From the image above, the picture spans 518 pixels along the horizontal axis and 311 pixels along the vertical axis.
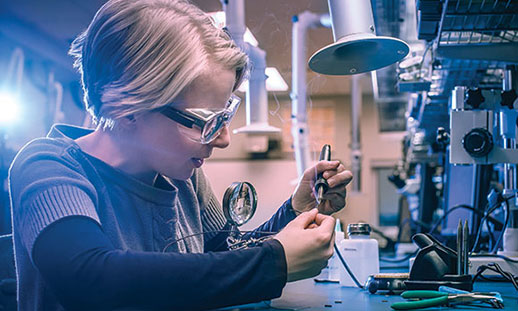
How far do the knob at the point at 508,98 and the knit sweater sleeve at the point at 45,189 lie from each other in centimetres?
106

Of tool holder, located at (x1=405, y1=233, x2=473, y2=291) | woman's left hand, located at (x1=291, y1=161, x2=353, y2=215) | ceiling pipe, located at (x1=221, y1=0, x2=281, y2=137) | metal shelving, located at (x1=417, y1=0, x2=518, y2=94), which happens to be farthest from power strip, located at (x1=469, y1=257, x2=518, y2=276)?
ceiling pipe, located at (x1=221, y1=0, x2=281, y2=137)

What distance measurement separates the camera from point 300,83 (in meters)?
1.62

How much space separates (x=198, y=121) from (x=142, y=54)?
Result: 0.48 ft

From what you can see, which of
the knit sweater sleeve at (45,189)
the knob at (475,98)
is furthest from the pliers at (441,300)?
the knob at (475,98)

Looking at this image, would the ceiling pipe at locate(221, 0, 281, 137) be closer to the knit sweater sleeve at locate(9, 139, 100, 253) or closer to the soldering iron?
the soldering iron

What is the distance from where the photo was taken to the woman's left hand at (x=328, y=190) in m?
1.08

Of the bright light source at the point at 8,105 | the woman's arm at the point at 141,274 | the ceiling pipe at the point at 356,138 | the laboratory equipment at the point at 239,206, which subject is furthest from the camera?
the ceiling pipe at the point at 356,138

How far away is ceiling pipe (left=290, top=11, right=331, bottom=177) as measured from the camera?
154 cm

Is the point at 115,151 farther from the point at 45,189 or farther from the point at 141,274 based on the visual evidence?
the point at 141,274

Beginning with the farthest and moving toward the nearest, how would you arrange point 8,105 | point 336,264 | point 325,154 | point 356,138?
point 356,138
point 8,105
point 336,264
point 325,154

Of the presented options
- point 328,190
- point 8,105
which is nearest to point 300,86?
point 328,190

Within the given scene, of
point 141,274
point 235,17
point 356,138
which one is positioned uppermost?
point 235,17

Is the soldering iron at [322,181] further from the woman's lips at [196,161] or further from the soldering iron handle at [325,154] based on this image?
the woman's lips at [196,161]

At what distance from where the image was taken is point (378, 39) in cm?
95
